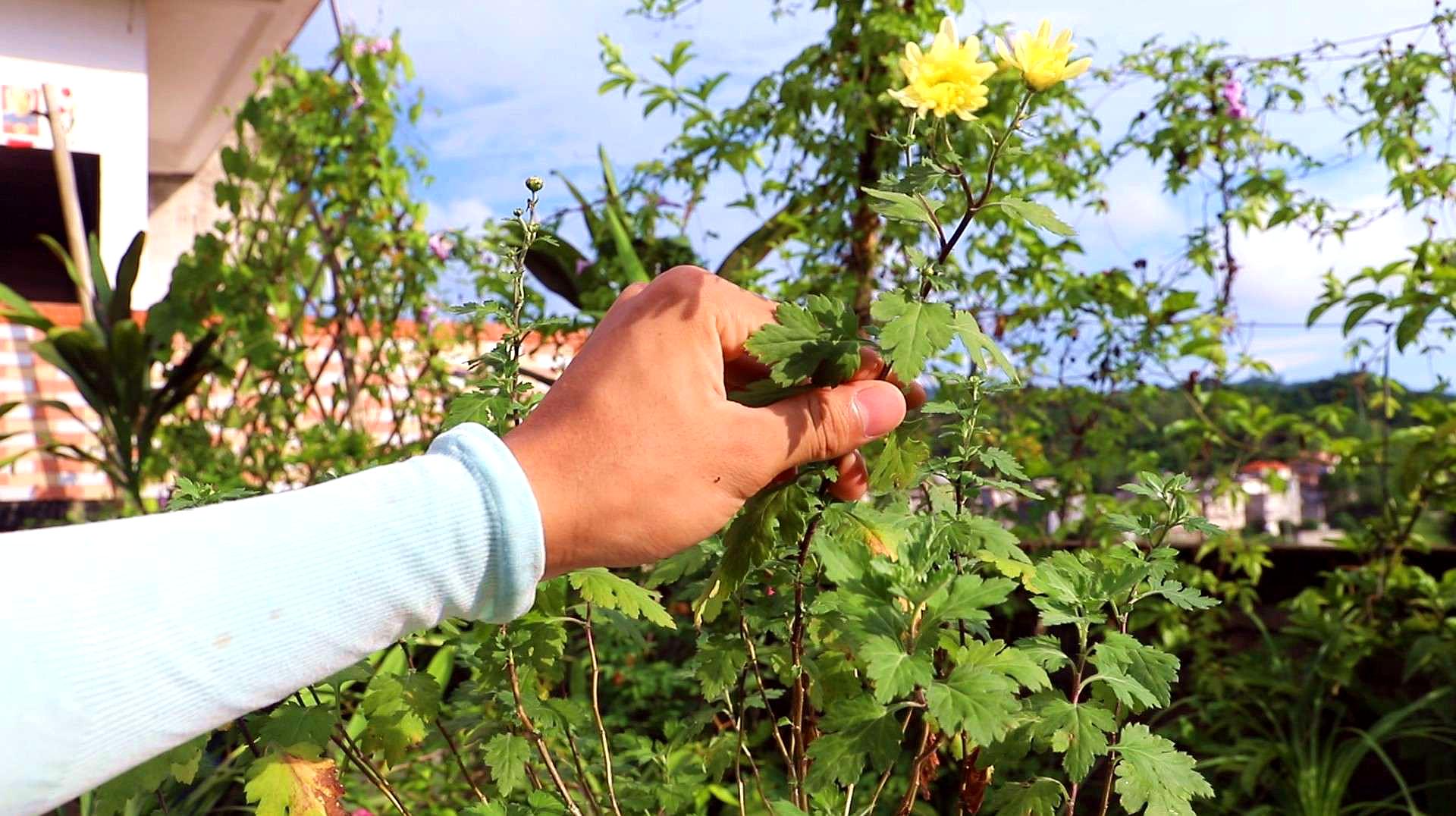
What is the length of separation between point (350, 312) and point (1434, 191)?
401cm

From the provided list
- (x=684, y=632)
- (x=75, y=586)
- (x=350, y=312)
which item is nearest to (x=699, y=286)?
(x=75, y=586)

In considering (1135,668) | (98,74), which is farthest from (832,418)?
(98,74)

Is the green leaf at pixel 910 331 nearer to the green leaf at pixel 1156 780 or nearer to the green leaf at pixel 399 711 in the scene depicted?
the green leaf at pixel 1156 780

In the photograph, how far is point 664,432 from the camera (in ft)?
3.40

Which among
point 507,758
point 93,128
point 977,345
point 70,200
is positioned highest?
point 93,128

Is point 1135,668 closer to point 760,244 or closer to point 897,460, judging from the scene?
point 897,460

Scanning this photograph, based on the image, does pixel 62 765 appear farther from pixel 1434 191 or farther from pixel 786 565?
pixel 1434 191

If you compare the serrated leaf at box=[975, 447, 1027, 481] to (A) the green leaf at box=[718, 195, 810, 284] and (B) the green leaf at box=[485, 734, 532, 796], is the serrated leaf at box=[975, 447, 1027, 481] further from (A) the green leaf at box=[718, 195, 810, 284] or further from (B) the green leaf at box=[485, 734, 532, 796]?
(A) the green leaf at box=[718, 195, 810, 284]

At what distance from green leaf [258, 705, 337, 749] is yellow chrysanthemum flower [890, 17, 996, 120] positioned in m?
0.85

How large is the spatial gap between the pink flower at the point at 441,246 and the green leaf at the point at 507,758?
12.5 feet

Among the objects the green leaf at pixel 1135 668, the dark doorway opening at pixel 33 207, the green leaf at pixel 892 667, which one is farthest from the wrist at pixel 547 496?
the dark doorway opening at pixel 33 207

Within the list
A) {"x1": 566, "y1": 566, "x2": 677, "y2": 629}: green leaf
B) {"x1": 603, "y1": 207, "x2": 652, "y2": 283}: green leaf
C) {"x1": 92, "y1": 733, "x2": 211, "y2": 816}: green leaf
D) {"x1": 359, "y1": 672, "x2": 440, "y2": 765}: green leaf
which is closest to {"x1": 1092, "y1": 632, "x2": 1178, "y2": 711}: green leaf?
{"x1": 566, "y1": 566, "x2": 677, "y2": 629}: green leaf

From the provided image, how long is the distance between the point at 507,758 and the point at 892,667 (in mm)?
603

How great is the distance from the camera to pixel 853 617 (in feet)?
3.06
